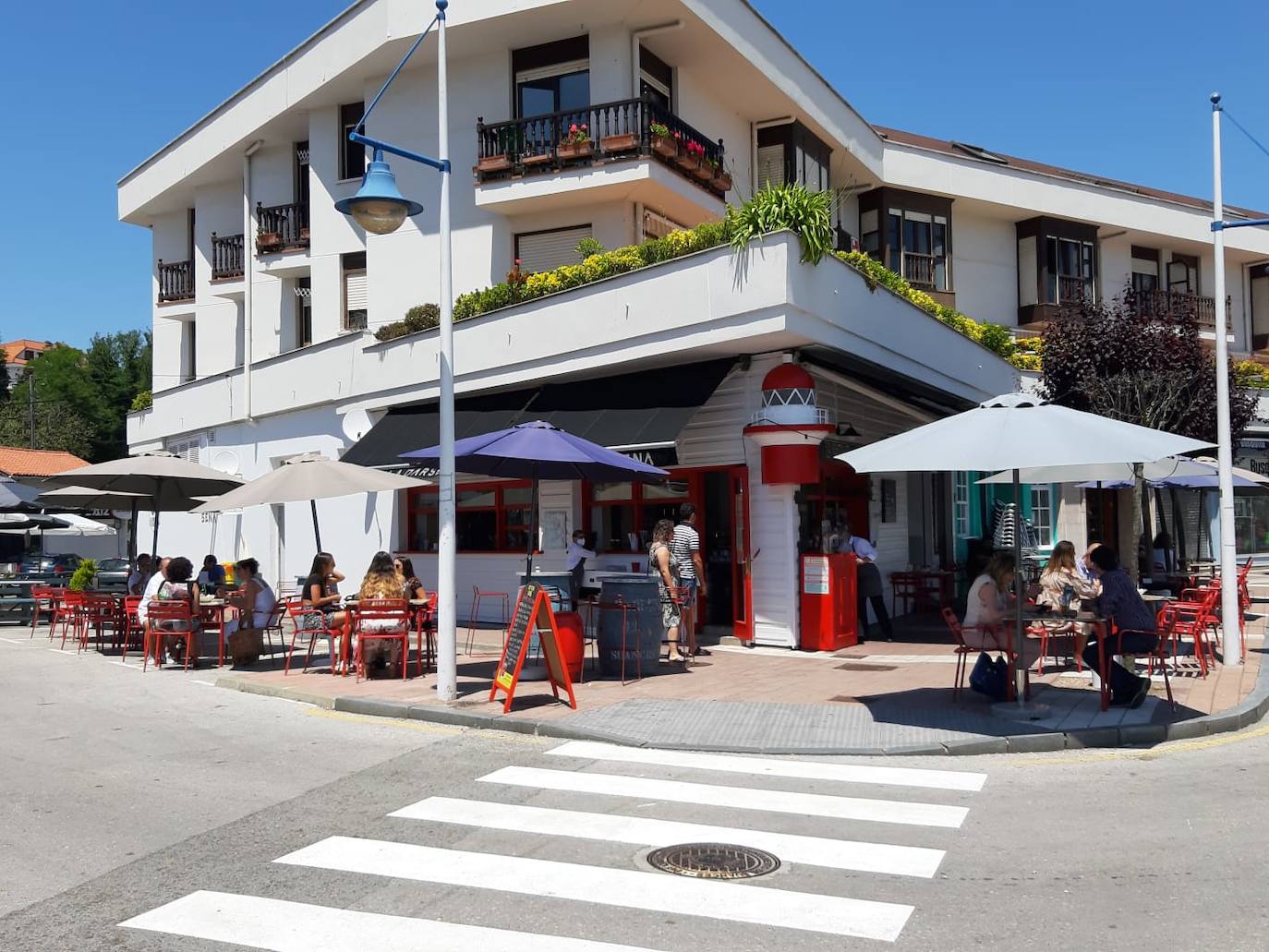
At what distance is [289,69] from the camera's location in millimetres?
23203

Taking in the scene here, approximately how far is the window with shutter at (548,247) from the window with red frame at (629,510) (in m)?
4.81

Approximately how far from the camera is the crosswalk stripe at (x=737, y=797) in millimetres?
6887

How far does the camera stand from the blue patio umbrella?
11.6 meters

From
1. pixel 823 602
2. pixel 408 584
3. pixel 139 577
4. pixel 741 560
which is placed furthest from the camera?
pixel 139 577

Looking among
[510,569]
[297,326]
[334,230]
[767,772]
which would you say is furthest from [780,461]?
[297,326]

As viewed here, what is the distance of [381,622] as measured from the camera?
1229 cm

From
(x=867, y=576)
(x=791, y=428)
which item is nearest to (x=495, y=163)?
(x=791, y=428)

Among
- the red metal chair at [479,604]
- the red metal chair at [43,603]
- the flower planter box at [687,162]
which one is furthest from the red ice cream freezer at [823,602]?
the red metal chair at [43,603]

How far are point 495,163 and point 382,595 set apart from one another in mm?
9495

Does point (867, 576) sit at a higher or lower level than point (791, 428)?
lower

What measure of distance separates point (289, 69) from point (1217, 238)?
1863 cm

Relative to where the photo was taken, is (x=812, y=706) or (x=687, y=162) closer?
(x=812, y=706)

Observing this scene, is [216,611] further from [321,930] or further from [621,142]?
[321,930]

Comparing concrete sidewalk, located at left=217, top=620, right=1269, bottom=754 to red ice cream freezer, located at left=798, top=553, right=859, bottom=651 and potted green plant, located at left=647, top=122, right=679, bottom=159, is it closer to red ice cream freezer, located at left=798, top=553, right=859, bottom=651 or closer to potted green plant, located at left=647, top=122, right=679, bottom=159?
red ice cream freezer, located at left=798, top=553, right=859, bottom=651
